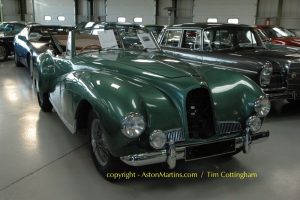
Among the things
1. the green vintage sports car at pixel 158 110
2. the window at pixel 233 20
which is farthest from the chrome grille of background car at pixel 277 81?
the window at pixel 233 20

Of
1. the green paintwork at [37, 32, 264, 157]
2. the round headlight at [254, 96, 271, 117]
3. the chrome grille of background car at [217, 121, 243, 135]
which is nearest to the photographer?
the green paintwork at [37, 32, 264, 157]


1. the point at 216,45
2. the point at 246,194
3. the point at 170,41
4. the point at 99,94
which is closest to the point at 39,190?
the point at 99,94

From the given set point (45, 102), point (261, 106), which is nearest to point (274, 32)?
point (45, 102)

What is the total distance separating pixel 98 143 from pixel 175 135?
2.62ft

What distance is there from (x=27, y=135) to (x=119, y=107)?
81.3 inches

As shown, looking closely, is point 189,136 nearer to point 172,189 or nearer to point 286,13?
point 172,189

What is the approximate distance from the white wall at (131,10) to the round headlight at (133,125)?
15.8 m

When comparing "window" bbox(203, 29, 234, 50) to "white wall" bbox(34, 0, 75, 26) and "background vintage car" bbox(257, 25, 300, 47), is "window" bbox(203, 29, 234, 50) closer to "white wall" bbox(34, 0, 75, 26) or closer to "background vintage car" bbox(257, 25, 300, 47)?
"background vintage car" bbox(257, 25, 300, 47)

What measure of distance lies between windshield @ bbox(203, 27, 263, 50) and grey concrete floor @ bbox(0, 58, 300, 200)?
1.71m

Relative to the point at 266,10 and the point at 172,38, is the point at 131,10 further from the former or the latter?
the point at 172,38

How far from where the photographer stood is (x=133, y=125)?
101 inches

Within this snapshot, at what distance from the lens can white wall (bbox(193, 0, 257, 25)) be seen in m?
15.4

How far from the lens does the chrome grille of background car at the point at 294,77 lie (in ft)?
16.5

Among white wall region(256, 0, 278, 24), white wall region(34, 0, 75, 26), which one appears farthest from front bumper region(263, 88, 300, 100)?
white wall region(34, 0, 75, 26)
